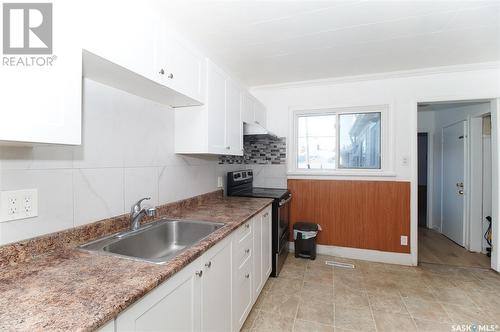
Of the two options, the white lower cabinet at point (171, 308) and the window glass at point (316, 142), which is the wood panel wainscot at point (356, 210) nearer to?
the window glass at point (316, 142)

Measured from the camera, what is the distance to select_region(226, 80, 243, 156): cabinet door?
7.50ft

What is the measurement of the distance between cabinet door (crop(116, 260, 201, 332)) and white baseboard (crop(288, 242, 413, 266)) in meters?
2.40

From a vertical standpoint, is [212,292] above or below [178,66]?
below

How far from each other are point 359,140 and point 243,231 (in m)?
2.21

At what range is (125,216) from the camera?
1553mm

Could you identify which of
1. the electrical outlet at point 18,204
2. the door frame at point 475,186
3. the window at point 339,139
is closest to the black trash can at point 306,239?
the window at point 339,139

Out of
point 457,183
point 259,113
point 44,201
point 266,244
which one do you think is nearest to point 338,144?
point 259,113

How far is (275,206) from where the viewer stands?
8.44ft

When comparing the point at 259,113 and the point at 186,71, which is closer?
the point at 186,71

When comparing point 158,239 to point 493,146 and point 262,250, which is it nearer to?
point 262,250

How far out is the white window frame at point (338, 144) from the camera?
2.99 meters

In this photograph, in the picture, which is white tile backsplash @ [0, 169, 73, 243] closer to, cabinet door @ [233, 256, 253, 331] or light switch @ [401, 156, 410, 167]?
cabinet door @ [233, 256, 253, 331]

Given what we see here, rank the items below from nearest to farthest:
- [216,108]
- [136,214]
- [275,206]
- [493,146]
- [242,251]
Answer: [136,214] → [242,251] → [216,108] → [275,206] → [493,146]

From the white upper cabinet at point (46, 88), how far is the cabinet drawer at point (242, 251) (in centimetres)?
114
